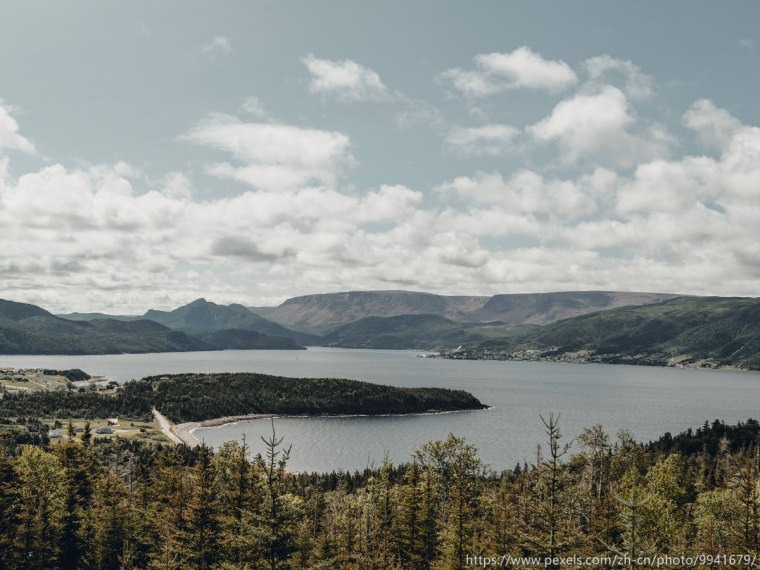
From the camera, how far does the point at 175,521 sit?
→ 4884cm

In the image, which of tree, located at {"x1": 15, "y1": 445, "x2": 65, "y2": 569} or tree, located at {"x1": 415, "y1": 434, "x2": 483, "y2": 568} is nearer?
tree, located at {"x1": 415, "y1": 434, "x2": 483, "y2": 568}

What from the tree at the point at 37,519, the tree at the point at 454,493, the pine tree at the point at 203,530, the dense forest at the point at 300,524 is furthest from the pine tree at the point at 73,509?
the tree at the point at 454,493

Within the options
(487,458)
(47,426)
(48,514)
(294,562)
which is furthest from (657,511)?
(47,426)

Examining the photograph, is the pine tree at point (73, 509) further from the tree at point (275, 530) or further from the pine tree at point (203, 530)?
Answer: the tree at point (275, 530)

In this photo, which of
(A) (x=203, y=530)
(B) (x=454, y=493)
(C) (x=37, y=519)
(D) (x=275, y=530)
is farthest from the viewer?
(C) (x=37, y=519)

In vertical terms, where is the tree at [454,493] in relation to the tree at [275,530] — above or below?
below

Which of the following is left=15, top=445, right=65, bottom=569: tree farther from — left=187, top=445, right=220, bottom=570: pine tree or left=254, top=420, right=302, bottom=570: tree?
left=254, top=420, right=302, bottom=570: tree

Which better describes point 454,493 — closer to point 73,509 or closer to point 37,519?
point 73,509

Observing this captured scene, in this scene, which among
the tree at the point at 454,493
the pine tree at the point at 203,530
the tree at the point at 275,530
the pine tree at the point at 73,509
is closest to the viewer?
the tree at the point at 275,530

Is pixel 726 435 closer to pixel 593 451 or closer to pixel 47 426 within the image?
pixel 593 451

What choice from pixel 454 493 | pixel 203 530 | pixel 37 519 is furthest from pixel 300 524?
pixel 37 519

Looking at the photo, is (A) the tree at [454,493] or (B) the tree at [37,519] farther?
(B) the tree at [37,519]

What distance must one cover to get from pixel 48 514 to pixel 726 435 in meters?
201

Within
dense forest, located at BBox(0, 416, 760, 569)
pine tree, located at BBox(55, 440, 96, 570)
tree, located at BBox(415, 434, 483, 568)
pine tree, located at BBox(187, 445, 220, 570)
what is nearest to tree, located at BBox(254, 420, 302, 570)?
dense forest, located at BBox(0, 416, 760, 569)
